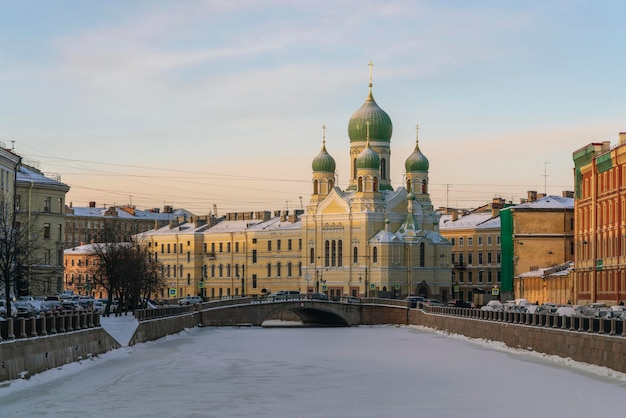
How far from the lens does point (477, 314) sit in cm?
8206

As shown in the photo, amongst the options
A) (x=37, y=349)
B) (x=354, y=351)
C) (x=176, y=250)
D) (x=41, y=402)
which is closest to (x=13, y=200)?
(x=354, y=351)

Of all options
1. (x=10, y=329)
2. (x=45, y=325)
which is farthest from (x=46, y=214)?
→ (x=10, y=329)

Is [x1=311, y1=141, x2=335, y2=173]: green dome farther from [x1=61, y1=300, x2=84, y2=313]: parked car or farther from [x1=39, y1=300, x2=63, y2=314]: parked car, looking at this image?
[x1=39, y1=300, x2=63, y2=314]: parked car

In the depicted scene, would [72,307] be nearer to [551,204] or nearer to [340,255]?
[551,204]

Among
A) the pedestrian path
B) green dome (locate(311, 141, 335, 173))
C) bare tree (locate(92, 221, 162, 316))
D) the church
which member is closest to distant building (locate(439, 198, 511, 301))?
the church

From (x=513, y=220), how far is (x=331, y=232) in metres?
24.1

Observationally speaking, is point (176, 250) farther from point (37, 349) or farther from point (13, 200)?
point (37, 349)

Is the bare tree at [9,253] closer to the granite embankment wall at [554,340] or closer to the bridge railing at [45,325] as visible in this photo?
the bridge railing at [45,325]

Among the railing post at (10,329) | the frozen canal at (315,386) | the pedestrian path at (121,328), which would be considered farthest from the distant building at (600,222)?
the railing post at (10,329)

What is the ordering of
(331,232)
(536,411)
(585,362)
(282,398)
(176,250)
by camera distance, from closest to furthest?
(536,411)
(282,398)
(585,362)
(331,232)
(176,250)

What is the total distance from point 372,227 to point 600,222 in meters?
47.4

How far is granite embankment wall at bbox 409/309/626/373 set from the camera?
155ft

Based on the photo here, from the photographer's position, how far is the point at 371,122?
141625 mm

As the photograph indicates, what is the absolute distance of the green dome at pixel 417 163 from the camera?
14475 cm
